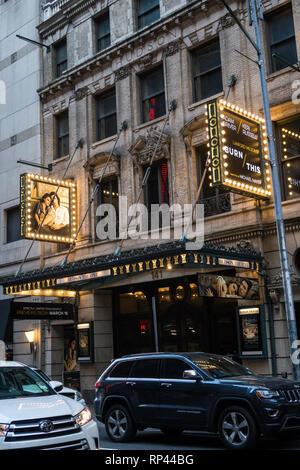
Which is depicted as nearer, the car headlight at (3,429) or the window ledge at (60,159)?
the car headlight at (3,429)

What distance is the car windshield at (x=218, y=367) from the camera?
11.7m

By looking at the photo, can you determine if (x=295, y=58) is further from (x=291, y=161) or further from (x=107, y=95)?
(x=107, y=95)

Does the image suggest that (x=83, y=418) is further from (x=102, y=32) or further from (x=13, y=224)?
(x=13, y=224)

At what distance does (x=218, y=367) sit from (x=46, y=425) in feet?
17.0

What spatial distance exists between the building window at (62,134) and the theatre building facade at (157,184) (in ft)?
0.20

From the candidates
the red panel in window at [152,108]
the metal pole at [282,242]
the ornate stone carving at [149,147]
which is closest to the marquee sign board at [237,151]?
the metal pole at [282,242]

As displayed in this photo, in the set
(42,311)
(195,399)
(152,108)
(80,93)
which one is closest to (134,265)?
(195,399)

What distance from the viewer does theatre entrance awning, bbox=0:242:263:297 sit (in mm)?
15469

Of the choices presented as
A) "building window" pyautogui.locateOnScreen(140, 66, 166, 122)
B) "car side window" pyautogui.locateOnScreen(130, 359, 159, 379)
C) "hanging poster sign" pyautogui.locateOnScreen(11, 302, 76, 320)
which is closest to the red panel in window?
"building window" pyautogui.locateOnScreen(140, 66, 166, 122)

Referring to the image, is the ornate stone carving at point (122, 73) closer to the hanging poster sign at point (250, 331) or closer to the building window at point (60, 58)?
the building window at point (60, 58)

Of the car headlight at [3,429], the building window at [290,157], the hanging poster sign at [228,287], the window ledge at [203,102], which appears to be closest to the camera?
the car headlight at [3,429]
